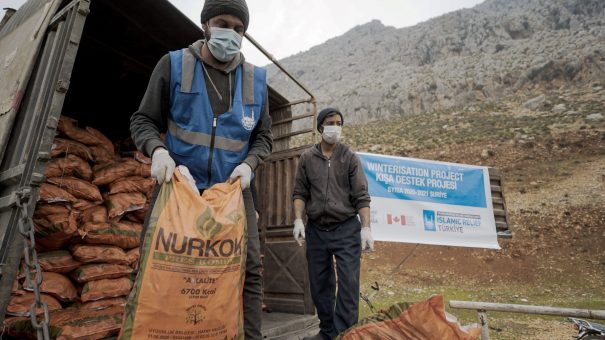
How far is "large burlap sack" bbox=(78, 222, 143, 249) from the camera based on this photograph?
10.9ft

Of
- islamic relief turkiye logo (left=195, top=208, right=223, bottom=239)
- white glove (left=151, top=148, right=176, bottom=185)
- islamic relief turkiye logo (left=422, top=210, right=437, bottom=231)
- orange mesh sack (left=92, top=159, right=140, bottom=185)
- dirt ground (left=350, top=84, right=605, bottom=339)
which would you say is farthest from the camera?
dirt ground (left=350, top=84, right=605, bottom=339)

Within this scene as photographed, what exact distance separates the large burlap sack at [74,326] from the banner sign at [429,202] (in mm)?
3768

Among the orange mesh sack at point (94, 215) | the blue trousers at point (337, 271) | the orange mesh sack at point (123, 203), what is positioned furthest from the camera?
the orange mesh sack at point (123, 203)

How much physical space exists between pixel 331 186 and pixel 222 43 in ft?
5.34

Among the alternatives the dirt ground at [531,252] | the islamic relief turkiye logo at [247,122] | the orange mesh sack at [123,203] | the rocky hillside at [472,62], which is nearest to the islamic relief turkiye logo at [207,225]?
the islamic relief turkiye logo at [247,122]

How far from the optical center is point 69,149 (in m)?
3.64

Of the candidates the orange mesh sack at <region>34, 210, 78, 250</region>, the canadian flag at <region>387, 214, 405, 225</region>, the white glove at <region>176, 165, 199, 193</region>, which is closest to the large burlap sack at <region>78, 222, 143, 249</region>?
the orange mesh sack at <region>34, 210, 78, 250</region>

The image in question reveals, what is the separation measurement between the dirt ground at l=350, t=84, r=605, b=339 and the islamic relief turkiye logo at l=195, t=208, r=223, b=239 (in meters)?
3.98

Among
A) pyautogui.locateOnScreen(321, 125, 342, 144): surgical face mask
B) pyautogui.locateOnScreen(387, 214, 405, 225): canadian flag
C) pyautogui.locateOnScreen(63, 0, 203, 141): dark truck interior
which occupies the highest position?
pyautogui.locateOnScreen(63, 0, 203, 141): dark truck interior

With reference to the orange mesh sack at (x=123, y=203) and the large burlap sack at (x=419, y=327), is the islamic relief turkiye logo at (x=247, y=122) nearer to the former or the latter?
the large burlap sack at (x=419, y=327)

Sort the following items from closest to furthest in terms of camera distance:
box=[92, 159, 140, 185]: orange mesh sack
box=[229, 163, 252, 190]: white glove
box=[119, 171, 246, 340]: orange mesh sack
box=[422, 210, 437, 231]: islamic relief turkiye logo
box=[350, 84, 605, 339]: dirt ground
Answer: box=[119, 171, 246, 340]: orange mesh sack
box=[229, 163, 252, 190]: white glove
box=[92, 159, 140, 185]: orange mesh sack
box=[422, 210, 437, 231]: islamic relief turkiye logo
box=[350, 84, 605, 339]: dirt ground

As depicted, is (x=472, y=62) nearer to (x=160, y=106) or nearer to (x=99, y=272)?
(x=99, y=272)

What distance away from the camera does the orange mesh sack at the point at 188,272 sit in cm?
133

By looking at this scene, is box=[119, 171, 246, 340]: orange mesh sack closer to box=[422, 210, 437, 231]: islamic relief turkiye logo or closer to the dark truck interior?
the dark truck interior
